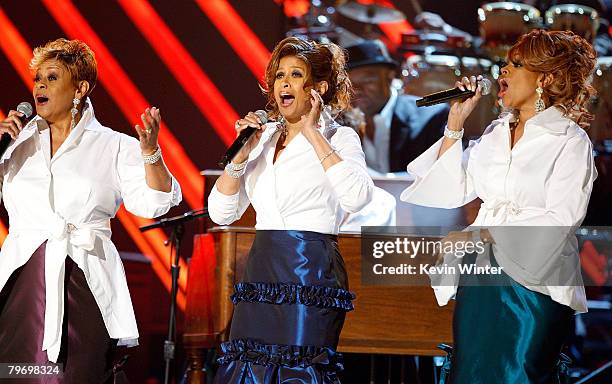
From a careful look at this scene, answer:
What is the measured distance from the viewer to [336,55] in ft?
11.5

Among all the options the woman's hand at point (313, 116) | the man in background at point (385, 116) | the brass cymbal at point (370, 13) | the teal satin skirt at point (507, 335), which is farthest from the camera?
the brass cymbal at point (370, 13)

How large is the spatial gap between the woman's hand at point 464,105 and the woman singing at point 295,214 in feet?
1.10

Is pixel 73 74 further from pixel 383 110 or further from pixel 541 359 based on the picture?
pixel 383 110

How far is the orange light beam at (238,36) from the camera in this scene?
24.4 ft

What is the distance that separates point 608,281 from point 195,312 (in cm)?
282

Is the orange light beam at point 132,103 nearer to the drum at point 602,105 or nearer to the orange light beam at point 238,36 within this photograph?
the orange light beam at point 238,36

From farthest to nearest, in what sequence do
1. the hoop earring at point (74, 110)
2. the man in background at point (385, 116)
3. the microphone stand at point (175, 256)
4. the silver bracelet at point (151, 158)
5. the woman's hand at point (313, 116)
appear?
the man in background at point (385, 116) → the microphone stand at point (175, 256) → the hoop earring at point (74, 110) → the silver bracelet at point (151, 158) → the woman's hand at point (313, 116)

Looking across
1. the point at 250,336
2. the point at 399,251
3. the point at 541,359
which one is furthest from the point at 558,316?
the point at 399,251

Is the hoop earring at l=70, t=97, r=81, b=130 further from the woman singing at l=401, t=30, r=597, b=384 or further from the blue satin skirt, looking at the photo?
the woman singing at l=401, t=30, r=597, b=384

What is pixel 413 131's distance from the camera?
7297mm

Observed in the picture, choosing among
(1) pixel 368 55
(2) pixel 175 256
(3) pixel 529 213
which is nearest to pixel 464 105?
(3) pixel 529 213

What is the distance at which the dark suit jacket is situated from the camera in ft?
23.8

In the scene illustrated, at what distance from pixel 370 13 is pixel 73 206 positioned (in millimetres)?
4585

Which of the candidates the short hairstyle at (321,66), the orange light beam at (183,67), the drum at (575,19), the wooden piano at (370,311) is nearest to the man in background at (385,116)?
the orange light beam at (183,67)
